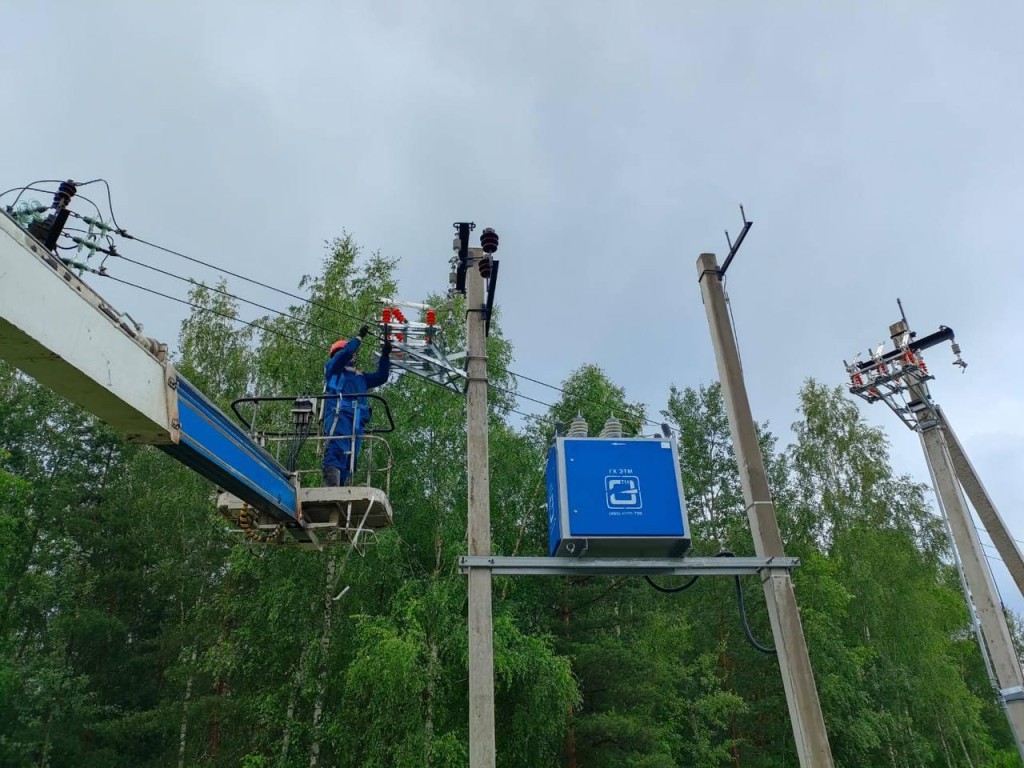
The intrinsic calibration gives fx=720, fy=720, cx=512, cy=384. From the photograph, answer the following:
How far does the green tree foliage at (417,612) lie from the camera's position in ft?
49.5

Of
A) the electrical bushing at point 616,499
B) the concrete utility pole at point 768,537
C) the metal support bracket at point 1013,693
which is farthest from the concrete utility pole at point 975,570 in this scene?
the electrical bushing at point 616,499

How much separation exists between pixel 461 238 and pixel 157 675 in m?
22.6

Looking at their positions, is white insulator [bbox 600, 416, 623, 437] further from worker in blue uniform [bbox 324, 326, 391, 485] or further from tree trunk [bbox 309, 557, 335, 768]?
tree trunk [bbox 309, 557, 335, 768]

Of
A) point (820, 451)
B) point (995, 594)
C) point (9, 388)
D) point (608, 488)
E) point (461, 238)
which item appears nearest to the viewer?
point (608, 488)

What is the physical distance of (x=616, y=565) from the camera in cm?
694

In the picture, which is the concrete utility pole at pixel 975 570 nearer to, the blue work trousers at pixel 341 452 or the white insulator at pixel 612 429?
the white insulator at pixel 612 429

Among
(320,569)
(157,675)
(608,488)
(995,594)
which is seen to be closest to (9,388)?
(157,675)

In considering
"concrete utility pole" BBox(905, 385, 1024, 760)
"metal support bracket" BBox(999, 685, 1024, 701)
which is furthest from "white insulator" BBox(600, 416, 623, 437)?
"metal support bracket" BBox(999, 685, 1024, 701)

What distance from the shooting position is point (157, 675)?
80.4ft

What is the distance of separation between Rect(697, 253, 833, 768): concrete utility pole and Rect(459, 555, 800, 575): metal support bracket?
23 cm

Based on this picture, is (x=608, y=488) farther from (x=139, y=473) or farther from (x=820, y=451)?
(x=820, y=451)

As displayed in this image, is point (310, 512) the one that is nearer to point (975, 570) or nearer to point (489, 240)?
point (489, 240)

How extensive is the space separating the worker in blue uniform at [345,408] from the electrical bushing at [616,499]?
2.22m

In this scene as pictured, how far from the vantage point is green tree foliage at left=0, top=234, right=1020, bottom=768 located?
1509 cm
